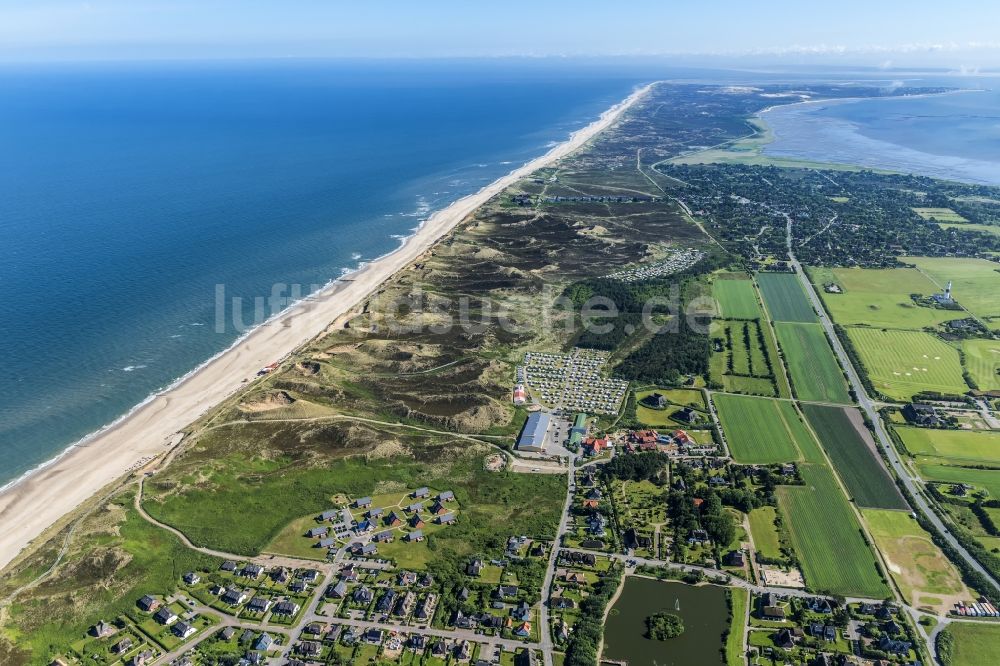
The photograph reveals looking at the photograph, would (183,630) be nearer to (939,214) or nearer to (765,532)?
(765,532)

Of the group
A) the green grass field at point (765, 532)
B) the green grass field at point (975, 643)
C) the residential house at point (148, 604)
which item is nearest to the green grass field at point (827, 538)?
the green grass field at point (765, 532)

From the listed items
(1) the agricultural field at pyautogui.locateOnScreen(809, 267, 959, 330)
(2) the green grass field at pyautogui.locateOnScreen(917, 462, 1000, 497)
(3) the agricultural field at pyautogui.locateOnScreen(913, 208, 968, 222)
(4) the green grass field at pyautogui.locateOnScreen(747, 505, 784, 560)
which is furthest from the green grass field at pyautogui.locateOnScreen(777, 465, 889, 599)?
(3) the agricultural field at pyautogui.locateOnScreen(913, 208, 968, 222)

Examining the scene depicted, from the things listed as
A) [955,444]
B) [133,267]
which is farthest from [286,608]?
[133,267]

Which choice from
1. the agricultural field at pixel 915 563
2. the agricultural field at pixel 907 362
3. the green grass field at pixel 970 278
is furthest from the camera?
the green grass field at pixel 970 278

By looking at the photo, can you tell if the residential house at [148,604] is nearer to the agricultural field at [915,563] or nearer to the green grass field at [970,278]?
the agricultural field at [915,563]

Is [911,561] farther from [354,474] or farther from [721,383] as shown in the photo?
[354,474]

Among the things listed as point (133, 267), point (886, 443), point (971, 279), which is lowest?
point (886, 443)

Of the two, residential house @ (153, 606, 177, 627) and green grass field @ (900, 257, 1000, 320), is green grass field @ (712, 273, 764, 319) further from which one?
residential house @ (153, 606, 177, 627)
